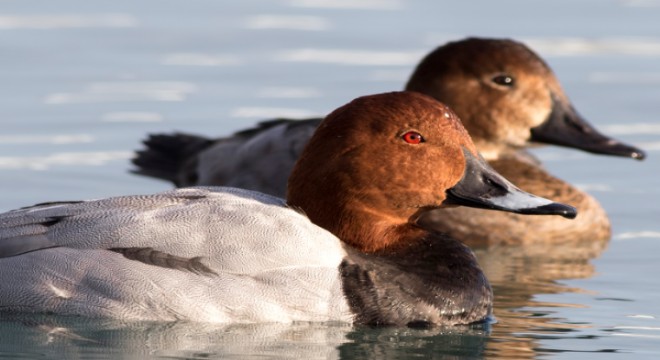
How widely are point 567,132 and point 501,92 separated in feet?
1.69

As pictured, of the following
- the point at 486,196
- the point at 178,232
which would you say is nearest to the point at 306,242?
the point at 178,232

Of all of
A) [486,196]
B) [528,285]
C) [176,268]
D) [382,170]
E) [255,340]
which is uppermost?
[382,170]

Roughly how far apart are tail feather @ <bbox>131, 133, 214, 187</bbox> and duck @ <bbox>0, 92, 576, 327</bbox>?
374cm

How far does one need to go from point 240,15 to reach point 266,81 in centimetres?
175

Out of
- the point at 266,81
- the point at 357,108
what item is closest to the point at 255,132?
the point at 266,81

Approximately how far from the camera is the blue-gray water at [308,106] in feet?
23.6

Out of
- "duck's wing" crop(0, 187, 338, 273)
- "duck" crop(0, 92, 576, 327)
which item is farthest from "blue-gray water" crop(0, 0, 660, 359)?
A: "duck's wing" crop(0, 187, 338, 273)

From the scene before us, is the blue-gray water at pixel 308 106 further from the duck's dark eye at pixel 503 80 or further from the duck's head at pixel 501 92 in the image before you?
the duck's dark eye at pixel 503 80

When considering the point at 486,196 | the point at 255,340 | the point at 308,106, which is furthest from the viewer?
the point at 308,106

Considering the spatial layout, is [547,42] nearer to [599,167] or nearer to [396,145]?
[599,167]

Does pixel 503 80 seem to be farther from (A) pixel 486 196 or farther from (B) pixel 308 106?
(A) pixel 486 196

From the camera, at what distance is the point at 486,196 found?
305 inches

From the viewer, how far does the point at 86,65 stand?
13492mm

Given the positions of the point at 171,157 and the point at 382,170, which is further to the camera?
the point at 171,157
